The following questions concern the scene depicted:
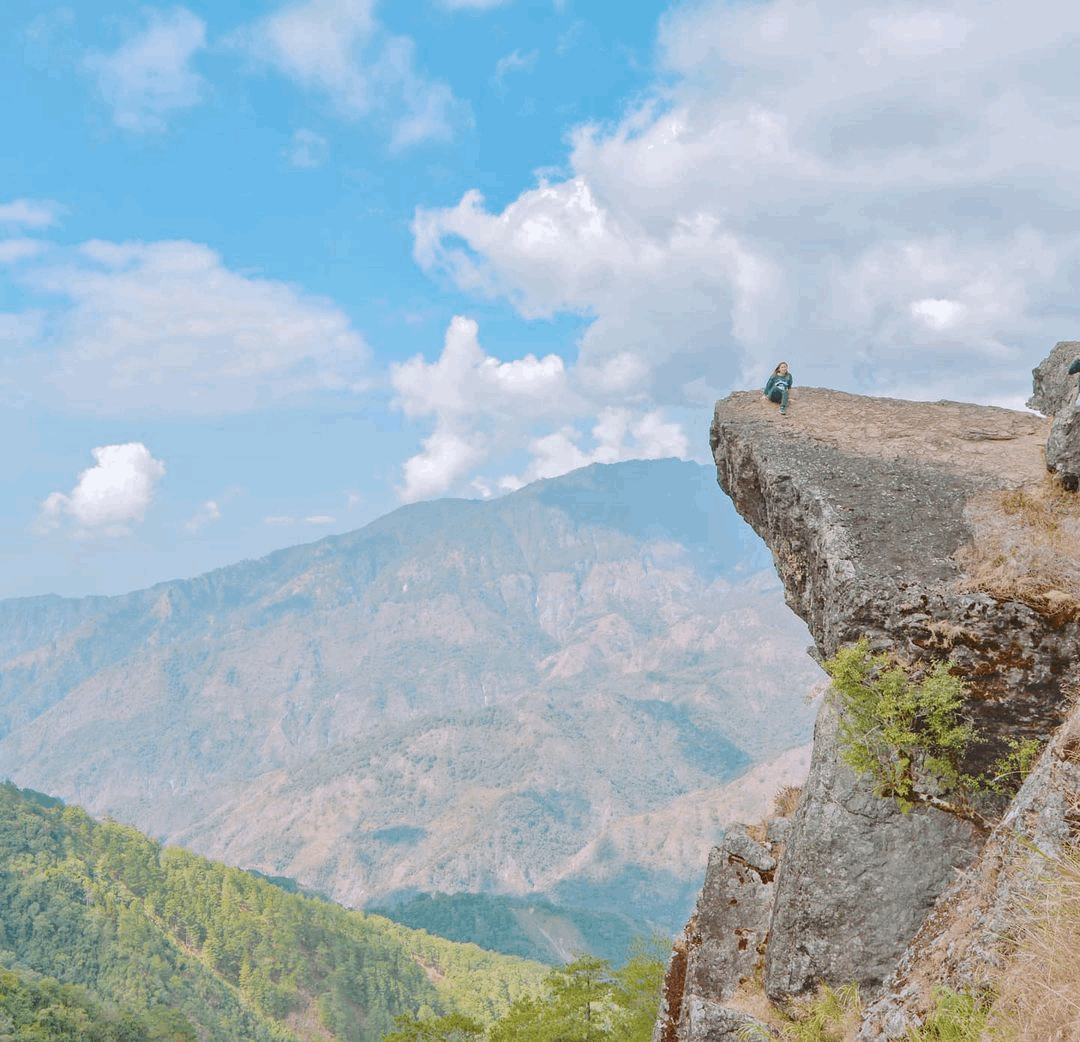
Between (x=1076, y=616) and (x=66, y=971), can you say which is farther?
(x=66, y=971)

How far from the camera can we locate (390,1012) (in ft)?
624

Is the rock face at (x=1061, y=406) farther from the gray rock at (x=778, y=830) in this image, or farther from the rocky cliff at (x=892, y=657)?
the gray rock at (x=778, y=830)

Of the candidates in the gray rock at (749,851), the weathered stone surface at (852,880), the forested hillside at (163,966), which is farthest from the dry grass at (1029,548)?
the forested hillside at (163,966)

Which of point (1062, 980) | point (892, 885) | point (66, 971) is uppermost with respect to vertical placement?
point (1062, 980)

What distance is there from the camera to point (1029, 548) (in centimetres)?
1512

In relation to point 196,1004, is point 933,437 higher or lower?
higher

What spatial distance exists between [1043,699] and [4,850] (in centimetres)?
23818

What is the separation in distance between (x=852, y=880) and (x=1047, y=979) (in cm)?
804

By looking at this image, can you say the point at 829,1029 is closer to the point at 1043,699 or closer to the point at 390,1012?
the point at 1043,699

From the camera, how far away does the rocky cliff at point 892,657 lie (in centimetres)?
1378

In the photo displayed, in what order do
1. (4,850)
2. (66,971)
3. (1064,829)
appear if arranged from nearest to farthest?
(1064,829), (66,971), (4,850)

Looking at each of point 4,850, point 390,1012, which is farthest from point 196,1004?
point 4,850

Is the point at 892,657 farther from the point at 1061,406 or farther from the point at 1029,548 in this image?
the point at 1061,406

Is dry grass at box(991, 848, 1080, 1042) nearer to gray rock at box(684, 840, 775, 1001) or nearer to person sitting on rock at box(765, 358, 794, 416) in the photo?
gray rock at box(684, 840, 775, 1001)
